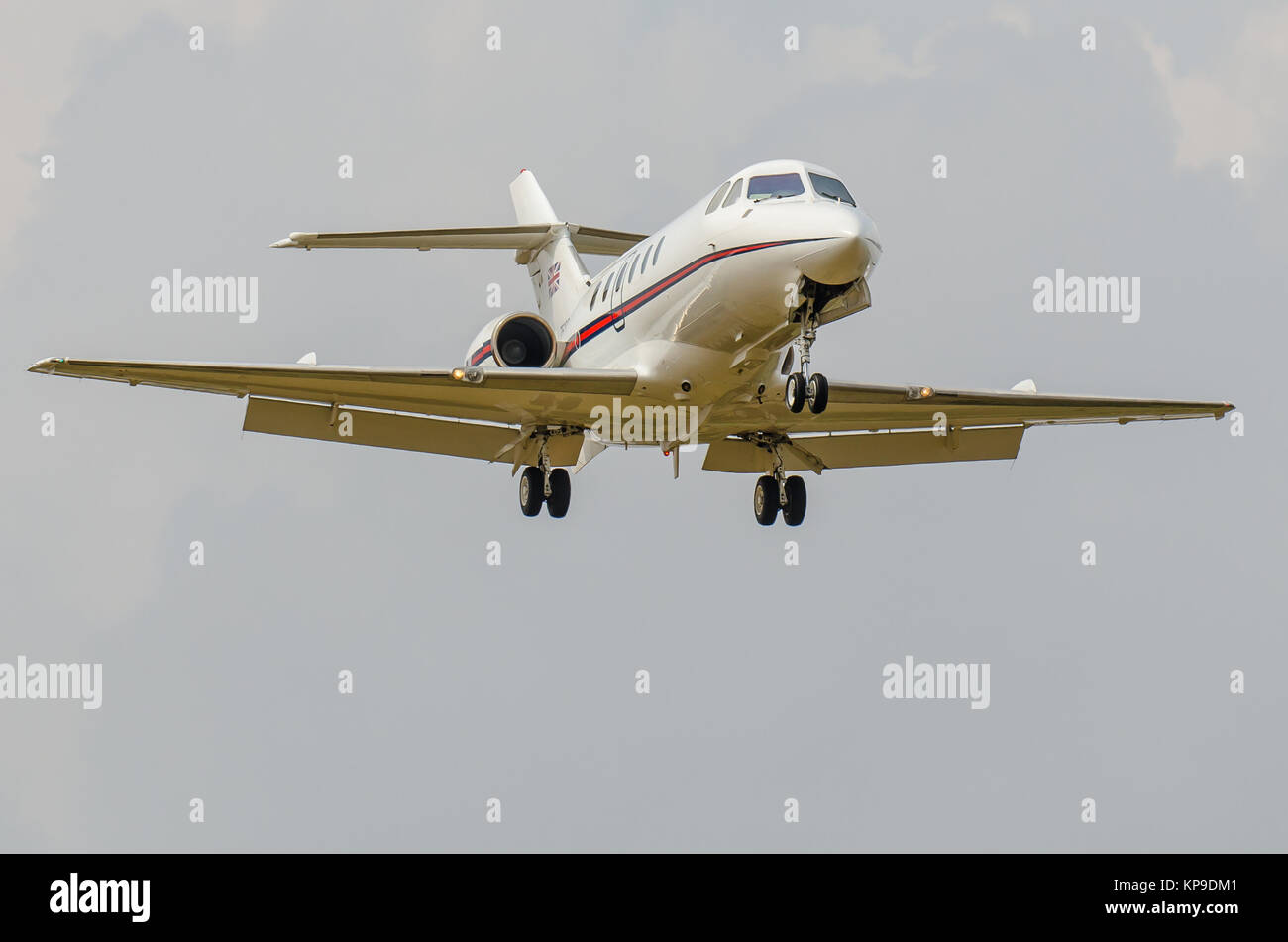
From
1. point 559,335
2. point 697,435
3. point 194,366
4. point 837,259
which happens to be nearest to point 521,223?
point 559,335

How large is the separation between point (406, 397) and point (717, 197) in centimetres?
533

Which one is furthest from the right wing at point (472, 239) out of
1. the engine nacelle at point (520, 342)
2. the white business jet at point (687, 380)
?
the engine nacelle at point (520, 342)

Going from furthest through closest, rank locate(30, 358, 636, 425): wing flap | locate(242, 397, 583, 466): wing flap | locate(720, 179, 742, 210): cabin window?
locate(242, 397, 583, 466): wing flap
locate(30, 358, 636, 425): wing flap
locate(720, 179, 742, 210): cabin window

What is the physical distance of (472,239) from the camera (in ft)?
96.4

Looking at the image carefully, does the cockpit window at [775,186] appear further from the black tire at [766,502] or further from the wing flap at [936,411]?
the black tire at [766,502]

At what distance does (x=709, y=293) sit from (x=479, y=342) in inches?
215

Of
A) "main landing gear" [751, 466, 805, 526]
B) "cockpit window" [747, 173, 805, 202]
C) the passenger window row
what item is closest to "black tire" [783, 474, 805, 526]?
"main landing gear" [751, 466, 805, 526]

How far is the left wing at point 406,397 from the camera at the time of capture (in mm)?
23016

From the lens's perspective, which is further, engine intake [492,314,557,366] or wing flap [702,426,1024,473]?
wing flap [702,426,1024,473]

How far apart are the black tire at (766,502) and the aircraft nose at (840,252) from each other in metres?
5.85

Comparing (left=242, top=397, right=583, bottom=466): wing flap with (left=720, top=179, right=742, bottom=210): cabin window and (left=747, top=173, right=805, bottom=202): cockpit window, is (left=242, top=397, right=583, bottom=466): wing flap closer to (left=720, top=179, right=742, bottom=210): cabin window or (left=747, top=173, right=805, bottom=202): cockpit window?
(left=720, top=179, right=742, bottom=210): cabin window

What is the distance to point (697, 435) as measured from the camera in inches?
987

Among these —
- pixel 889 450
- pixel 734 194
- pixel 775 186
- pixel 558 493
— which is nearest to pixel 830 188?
pixel 775 186

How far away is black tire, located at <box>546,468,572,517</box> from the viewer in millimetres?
25781
